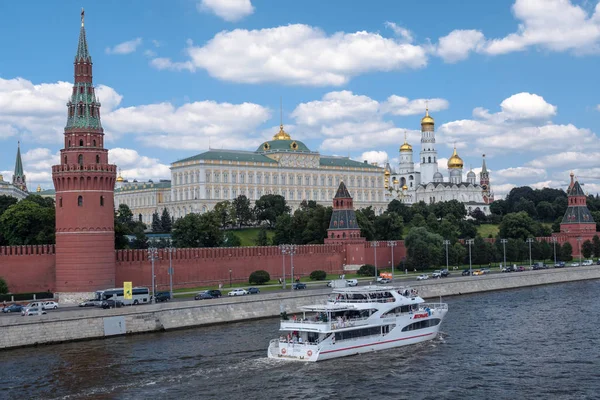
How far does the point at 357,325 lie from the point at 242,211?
82908 mm

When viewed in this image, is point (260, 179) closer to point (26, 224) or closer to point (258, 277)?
point (258, 277)

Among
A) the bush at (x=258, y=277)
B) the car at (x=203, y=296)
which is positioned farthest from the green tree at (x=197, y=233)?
the car at (x=203, y=296)

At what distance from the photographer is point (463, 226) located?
12888cm

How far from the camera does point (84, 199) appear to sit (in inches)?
2603

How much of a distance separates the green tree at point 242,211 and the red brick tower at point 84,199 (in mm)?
62751

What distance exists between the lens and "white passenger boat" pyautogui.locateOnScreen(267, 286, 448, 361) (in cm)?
4603

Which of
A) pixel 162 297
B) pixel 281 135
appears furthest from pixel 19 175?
pixel 162 297

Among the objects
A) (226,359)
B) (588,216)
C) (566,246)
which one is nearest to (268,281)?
(226,359)

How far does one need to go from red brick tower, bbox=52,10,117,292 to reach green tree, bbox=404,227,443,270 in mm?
38121

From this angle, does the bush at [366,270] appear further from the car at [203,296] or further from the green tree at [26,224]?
the green tree at [26,224]

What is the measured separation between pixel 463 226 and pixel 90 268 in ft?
245

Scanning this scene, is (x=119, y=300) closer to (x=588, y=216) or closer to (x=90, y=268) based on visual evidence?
(x=90, y=268)

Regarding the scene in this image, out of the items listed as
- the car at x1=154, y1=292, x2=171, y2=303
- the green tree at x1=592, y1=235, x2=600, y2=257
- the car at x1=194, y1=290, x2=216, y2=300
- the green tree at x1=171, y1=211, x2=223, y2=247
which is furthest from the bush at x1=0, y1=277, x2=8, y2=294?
the green tree at x1=592, y1=235, x2=600, y2=257

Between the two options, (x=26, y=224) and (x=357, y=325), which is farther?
(x=26, y=224)
